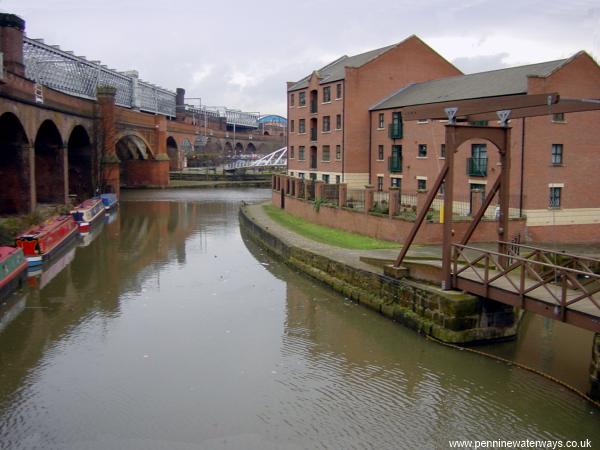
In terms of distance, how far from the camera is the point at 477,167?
2247 centimetres

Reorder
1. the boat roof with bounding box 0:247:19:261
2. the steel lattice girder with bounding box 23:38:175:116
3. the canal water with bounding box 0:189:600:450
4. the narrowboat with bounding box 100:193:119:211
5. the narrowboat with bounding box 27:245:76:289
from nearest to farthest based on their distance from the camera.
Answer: the canal water with bounding box 0:189:600:450
the boat roof with bounding box 0:247:19:261
the narrowboat with bounding box 27:245:76:289
the narrowboat with bounding box 100:193:119:211
the steel lattice girder with bounding box 23:38:175:116

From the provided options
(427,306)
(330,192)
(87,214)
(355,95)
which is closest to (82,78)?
(87,214)

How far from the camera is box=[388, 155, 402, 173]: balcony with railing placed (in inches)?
1140

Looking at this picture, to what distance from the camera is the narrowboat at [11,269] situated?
15.0m

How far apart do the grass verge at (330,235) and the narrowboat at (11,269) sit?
932cm

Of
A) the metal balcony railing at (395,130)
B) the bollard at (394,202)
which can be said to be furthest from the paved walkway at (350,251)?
the metal balcony railing at (395,130)

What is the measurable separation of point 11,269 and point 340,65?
26244 millimetres

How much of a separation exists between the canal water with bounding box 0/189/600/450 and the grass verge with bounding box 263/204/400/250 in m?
3.04

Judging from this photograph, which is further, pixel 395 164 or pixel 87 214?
pixel 395 164

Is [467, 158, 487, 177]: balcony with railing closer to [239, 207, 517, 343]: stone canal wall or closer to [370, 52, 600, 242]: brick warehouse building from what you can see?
[370, 52, 600, 242]: brick warehouse building

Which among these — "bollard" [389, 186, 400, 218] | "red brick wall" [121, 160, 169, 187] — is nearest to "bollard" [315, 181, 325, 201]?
"bollard" [389, 186, 400, 218]

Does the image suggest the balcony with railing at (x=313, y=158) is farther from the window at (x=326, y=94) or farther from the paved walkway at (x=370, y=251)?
the paved walkway at (x=370, y=251)

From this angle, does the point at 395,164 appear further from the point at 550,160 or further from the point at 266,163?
the point at 266,163

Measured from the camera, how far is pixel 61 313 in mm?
14180
